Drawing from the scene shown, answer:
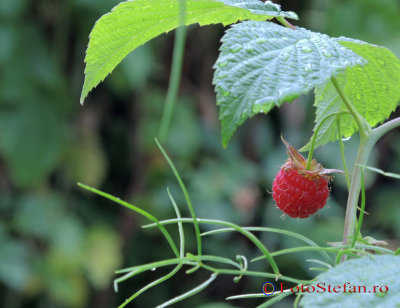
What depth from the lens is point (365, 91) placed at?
0.37 meters

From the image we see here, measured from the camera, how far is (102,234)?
57.2 inches

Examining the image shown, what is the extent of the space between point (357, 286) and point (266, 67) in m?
0.12

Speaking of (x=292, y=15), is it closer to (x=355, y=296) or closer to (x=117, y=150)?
(x=355, y=296)

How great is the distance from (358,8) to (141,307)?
1.09 metres

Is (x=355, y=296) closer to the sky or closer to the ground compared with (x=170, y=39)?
closer to the ground

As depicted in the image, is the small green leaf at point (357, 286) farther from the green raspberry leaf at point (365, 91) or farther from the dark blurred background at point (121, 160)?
the dark blurred background at point (121, 160)

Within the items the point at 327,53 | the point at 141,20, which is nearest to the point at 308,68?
the point at 327,53

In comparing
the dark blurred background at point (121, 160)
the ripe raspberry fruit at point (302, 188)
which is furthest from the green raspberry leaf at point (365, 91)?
the dark blurred background at point (121, 160)

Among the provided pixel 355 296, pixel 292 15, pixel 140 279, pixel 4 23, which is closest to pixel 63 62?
pixel 4 23

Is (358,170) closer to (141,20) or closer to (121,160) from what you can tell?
(141,20)

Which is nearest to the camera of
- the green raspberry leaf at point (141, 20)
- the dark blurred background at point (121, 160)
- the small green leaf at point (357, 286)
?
the small green leaf at point (357, 286)

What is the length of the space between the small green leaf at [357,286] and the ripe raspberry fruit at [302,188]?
10 cm

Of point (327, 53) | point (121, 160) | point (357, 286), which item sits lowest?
point (121, 160)

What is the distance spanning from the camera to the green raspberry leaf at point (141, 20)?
0.35 meters
